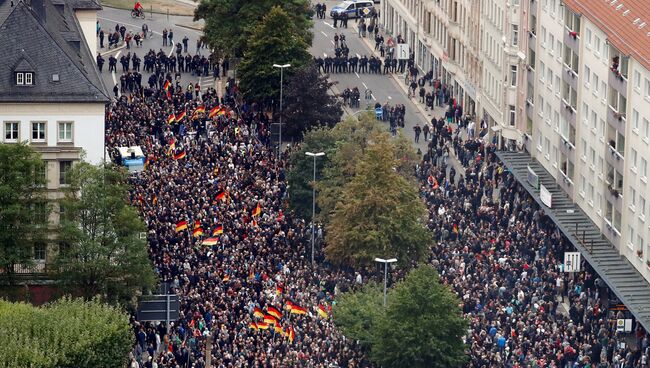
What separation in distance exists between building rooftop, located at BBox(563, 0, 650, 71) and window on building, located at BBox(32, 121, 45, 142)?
1349 inches

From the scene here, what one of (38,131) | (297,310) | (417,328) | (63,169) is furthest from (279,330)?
(38,131)

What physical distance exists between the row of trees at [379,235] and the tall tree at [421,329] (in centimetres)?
5

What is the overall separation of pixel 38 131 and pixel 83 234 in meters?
10.8

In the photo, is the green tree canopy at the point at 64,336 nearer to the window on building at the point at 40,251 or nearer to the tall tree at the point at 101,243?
the tall tree at the point at 101,243

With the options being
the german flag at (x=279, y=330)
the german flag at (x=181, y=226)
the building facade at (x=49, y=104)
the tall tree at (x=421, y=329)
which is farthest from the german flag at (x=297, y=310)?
the building facade at (x=49, y=104)

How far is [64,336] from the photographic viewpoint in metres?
152

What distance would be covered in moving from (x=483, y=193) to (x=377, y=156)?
13.7 meters

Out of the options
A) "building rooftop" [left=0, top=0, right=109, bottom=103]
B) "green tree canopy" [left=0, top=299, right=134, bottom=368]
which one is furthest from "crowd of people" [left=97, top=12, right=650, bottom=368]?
"building rooftop" [left=0, top=0, right=109, bottom=103]

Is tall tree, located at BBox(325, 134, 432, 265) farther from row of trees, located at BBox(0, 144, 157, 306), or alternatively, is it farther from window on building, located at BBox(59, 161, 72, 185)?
window on building, located at BBox(59, 161, 72, 185)

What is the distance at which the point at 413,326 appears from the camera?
163625 mm

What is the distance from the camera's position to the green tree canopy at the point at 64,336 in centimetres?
14912

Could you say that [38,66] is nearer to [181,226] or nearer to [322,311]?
[181,226]

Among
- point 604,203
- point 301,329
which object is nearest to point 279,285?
point 301,329

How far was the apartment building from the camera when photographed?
589 feet
